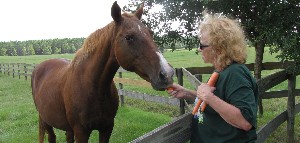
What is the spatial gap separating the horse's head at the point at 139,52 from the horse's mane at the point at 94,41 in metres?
0.22

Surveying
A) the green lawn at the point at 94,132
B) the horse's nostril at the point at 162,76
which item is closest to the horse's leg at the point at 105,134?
the horse's nostril at the point at 162,76

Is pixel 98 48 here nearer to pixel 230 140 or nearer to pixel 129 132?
pixel 230 140

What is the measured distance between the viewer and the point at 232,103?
178cm

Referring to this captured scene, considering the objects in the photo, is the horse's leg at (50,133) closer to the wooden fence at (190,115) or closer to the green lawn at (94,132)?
the green lawn at (94,132)

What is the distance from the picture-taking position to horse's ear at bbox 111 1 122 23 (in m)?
3.26

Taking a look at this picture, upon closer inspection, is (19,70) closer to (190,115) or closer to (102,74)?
(102,74)

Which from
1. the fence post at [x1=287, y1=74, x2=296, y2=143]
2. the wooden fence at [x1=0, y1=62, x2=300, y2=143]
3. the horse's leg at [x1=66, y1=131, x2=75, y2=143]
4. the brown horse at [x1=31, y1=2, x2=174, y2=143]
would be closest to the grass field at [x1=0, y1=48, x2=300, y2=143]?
the wooden fence at [x1=0, y1=62, x2=300, y2=143]

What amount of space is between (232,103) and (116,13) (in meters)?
1.94

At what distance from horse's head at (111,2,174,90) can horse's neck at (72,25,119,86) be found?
229 mm

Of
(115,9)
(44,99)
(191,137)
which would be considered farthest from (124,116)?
(191,137)

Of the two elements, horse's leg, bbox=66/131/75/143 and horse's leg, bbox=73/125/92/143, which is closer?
horse's leg, bbox=73/125/92/143

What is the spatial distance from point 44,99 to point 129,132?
2.36 metres

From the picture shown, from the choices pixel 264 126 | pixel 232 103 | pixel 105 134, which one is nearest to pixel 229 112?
pixel 232 103

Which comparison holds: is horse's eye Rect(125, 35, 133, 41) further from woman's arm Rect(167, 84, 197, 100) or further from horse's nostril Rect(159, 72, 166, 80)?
woman's arm Rect(167, 84, 197, 100)
